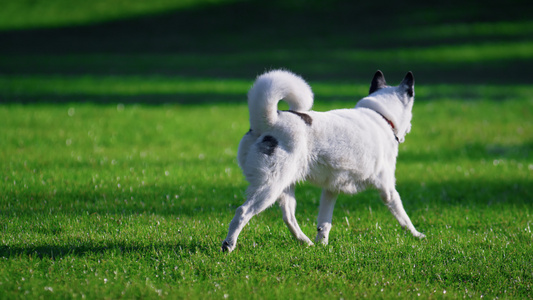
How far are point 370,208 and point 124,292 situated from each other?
398 cm

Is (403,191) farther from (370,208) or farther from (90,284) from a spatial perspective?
(90,284)

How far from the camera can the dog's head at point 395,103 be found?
6215 mm

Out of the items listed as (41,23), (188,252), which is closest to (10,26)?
(41,23)

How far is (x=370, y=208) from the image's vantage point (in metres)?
7.39

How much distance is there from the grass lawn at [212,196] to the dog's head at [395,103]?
3.99ft

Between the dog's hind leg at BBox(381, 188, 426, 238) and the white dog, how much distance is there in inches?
0.4

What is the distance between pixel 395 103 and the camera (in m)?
6.36

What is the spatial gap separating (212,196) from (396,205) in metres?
2.69

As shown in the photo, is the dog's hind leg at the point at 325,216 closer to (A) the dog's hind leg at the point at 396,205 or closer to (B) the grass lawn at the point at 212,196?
(B) the grass lawn at the point at 212,196

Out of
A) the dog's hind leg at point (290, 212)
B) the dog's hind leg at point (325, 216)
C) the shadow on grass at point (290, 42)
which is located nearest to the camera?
the dog's hind leg at point (290, 212)

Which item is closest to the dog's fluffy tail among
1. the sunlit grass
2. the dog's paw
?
the dog's paw

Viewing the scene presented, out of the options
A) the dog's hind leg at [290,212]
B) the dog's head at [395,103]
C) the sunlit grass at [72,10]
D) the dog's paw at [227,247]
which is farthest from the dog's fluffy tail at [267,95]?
the sunlit grass at [72,10]

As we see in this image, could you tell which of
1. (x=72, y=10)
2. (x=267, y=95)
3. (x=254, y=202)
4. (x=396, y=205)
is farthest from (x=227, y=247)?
(x=72, y=10)

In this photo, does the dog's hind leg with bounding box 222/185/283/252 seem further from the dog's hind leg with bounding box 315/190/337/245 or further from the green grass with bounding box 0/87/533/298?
the dog's hind leg with bounding box 315/190/337/245
